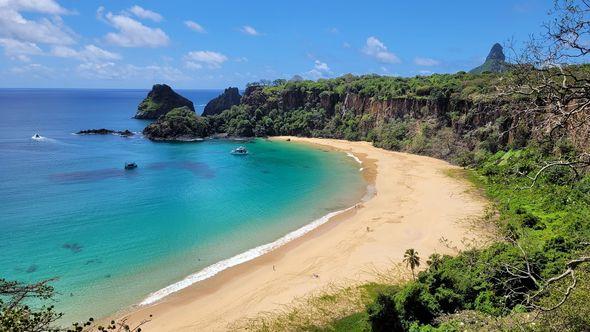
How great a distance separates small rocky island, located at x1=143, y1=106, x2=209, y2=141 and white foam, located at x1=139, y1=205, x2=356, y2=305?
77568 mm

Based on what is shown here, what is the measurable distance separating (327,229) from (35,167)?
2267 inches

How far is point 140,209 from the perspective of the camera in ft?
161

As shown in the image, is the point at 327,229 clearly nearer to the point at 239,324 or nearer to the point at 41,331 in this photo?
the point at 239,324

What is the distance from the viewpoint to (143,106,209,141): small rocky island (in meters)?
113

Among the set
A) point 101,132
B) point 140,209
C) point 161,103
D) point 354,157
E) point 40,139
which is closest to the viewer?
point 140,209

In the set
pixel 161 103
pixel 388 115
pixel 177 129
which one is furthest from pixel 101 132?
pixel 388 115

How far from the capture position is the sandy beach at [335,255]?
28078mm

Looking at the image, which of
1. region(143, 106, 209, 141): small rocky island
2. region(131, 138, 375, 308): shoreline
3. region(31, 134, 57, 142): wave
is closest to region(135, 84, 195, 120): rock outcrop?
region(143, 106, 209, 141): small rocky island

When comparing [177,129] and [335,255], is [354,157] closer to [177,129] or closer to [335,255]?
[335,255]

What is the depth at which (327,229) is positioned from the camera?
43.4 meters

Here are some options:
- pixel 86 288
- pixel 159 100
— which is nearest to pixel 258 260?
pixel 86 288

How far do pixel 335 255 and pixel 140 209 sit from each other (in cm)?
2624

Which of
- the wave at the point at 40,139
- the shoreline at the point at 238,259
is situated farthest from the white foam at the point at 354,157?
the wave at the point at 40,139

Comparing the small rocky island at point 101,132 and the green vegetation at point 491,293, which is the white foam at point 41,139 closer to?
the small rocky island at point 101,132
